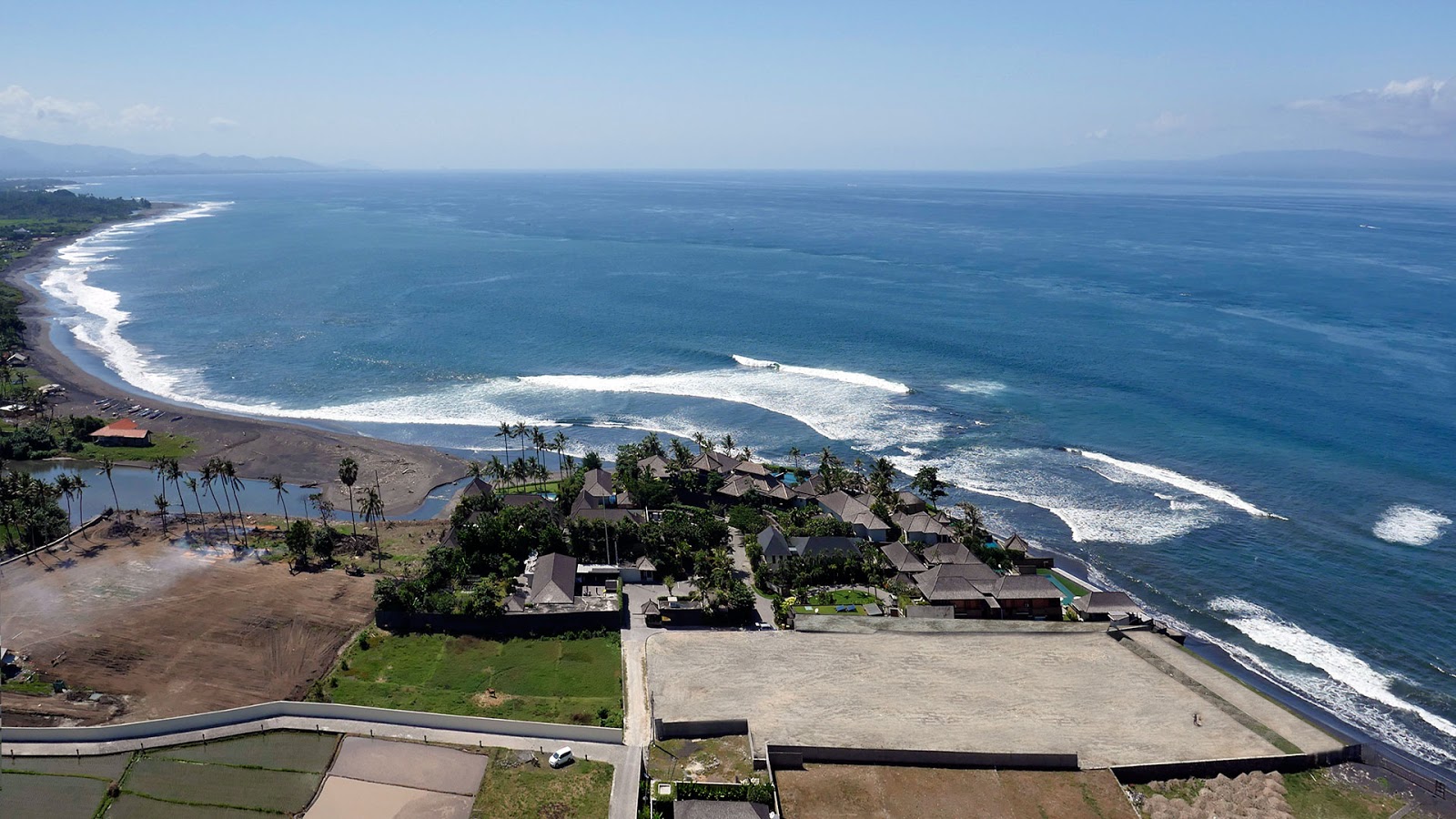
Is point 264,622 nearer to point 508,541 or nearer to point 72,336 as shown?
point 508,541

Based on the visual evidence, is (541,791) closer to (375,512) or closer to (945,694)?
(945,694)

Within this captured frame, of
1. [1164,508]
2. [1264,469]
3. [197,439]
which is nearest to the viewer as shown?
[1164,508]

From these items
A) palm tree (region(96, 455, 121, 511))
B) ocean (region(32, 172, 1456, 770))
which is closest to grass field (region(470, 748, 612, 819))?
ocean (region(32, 172, 1456, 770))

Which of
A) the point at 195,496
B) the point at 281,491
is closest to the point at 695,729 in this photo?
the point at 281,491

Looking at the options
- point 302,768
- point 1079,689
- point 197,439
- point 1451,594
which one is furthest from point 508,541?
point 1451,594

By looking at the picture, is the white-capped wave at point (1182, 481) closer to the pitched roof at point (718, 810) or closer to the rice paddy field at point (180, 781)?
the pitched roof at point (718, 810)

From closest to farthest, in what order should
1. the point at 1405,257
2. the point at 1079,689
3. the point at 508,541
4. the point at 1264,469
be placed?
the point at 1079,689
the point at 508,541
the point at 1264,469
the point at 1405,257

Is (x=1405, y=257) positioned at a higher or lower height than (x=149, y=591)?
higher
